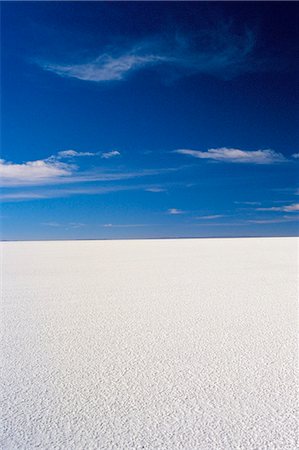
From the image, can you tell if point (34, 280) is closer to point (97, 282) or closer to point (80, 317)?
point (97, 282)

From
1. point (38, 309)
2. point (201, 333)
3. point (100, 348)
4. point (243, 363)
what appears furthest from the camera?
point (38, 309)

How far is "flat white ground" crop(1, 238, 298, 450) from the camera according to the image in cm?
170

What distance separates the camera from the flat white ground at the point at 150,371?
5.57 ft

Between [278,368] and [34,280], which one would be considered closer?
[278,368]

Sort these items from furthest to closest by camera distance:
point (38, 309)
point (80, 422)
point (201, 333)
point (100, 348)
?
point (38, 309)
point (201, 333)
point (100, 348)
point (80, 422)

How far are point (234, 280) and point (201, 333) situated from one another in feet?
9.87

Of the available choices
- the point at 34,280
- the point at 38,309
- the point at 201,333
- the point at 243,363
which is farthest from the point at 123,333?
the point at 34,280

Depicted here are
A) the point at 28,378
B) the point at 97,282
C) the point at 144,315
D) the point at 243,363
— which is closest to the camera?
the point at 28,378

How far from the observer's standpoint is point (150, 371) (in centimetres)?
236

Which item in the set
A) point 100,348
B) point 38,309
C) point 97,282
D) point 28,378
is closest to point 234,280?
point 97,282

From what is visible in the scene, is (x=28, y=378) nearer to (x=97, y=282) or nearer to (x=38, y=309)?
(x=38, y=309)

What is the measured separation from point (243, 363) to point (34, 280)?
4420mm

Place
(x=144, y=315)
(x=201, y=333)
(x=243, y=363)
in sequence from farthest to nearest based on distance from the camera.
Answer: (x=144, y=315)
(x=201, y=333)
(x=243, y=363)

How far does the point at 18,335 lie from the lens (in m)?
3.23
